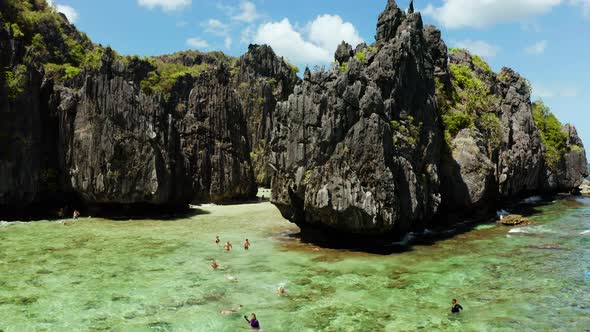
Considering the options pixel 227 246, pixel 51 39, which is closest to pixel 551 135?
pixel 227 246

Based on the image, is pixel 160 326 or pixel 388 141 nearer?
pixel 160 326

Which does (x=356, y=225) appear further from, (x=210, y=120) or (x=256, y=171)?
(x=256, y=171)

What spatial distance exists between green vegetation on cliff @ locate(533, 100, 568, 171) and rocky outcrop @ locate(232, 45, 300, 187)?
184 feet

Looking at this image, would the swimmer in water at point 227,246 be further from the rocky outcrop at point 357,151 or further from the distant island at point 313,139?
the distant island at point 313,139

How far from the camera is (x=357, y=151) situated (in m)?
35.3

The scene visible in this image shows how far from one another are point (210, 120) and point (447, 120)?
35.8 metres

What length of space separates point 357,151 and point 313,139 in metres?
3.92

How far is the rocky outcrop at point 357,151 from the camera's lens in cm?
3475

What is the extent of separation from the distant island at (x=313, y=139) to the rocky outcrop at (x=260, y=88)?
31.8 meters

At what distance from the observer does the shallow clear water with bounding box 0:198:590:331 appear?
21.6m

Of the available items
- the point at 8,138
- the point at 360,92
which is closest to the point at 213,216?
the point at 8,138

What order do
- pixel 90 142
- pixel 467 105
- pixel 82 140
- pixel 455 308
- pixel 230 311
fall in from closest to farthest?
1. pixel 455 308
2. pixel 230 311
3. pixel 90 142
4. pixel 82 140
5. pixel 467 105

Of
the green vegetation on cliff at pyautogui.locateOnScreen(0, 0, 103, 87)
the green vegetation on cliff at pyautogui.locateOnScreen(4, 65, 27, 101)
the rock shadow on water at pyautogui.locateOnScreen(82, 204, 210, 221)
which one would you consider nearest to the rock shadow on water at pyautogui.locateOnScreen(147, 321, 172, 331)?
the rock shadow on water at pyautogui.locateOnScreen(82, 204, 210, 221)

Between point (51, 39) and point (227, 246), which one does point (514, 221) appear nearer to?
point (227, 246)
